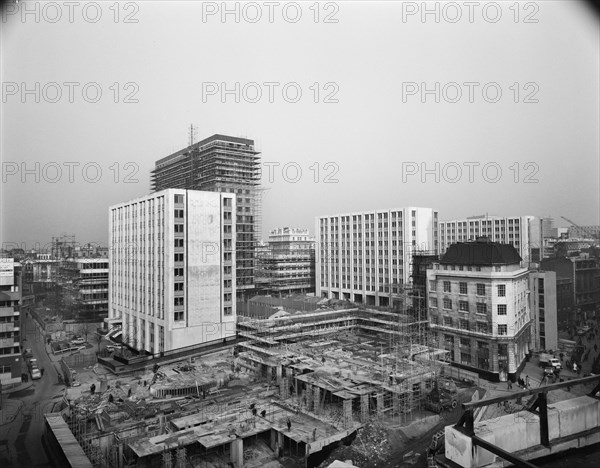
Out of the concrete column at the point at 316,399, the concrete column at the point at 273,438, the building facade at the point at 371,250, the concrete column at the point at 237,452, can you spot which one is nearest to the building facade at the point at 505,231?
the building facade at the point at 371,250

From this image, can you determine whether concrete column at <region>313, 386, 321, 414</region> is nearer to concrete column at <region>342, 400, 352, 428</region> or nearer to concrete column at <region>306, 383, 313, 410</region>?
concrete column at <region>306, 383, 313, 410</region>

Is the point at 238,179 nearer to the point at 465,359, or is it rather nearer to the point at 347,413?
the point at 465,359

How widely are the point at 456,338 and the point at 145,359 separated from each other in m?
9.27

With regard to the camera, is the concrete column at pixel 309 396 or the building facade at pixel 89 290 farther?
the building facade at pixel 89 290

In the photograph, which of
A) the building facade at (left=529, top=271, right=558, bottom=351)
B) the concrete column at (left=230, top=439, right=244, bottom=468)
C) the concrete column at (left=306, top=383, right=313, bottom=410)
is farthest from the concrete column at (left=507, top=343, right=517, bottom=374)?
the concrete column at (left=230, top=439, right=244, bottom=468)

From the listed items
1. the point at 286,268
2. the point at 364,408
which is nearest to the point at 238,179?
the point at 286,268

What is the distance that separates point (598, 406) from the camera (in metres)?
2.16

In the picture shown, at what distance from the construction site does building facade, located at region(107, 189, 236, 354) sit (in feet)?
4.11

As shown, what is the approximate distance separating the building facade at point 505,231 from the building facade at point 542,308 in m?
13.8

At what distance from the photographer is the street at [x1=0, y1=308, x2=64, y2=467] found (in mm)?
6469

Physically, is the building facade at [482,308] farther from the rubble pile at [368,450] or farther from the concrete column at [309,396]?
the rubble pile at [368,450]

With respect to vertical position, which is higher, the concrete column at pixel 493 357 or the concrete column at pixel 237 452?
the concrete column at pixel 493 357

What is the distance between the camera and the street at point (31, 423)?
255 inches

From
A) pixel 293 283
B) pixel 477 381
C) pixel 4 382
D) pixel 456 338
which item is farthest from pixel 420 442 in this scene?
pixel 293 283
